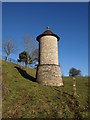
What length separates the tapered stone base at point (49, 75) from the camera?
95.3ft

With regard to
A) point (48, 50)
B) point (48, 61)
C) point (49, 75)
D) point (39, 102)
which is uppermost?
point (48, 50)

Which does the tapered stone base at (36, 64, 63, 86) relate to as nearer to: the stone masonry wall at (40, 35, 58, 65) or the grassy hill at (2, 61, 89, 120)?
the stone masonry wall at (40, 35, 58, 65)

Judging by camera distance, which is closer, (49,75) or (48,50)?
(49,75)

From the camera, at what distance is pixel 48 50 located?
1203 inches

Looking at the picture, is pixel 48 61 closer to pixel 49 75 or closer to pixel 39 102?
pixel 49 75

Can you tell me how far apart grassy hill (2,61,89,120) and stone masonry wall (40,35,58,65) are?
4852mm

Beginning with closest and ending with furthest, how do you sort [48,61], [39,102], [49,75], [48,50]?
[39,102]
[49,75]
[48,61]
[48,50]

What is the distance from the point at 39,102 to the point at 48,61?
33.1 feet

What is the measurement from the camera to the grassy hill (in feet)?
62.0

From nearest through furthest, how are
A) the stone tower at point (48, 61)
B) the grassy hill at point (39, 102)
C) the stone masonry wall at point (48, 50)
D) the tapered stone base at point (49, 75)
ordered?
the grassy hill at point (39, 102) < the tapered stone base at point (49, 75) < the stone tower at point (48, 61) < the stone masonry wall at point (48, 50)

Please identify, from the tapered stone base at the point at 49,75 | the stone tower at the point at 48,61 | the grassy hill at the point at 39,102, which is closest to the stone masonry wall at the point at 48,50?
the stone tower at the point at 48,61

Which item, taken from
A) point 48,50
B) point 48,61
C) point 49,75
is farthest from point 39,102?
point 48,50

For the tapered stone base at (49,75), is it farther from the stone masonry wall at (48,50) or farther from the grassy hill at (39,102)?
the grassy hill at (39,102)

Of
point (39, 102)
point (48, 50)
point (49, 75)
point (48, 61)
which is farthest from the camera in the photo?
point (48, 50)
